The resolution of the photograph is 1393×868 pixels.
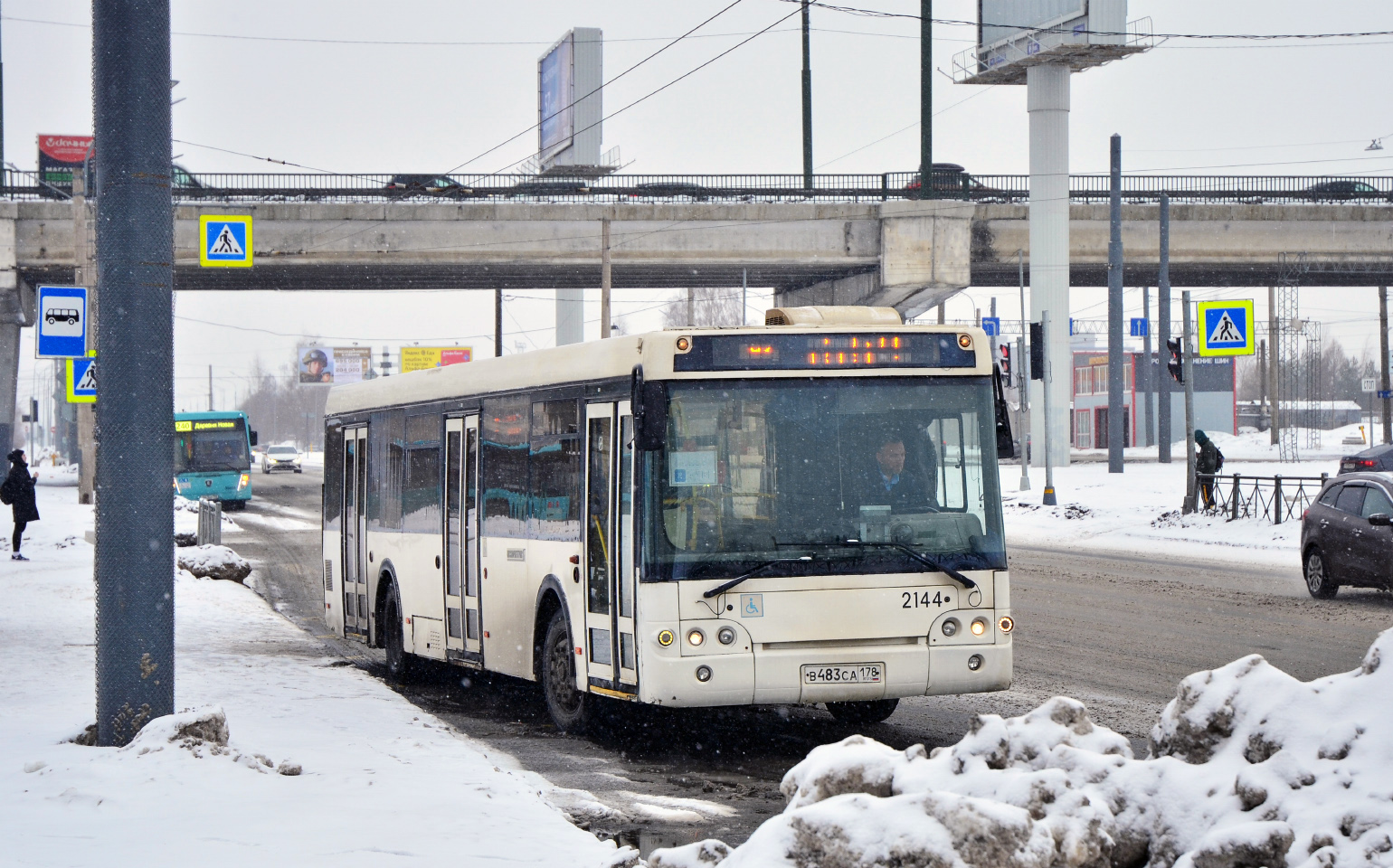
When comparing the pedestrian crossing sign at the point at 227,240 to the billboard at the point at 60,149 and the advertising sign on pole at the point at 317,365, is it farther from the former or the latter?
the advertising sign on pole at the point at 317,365

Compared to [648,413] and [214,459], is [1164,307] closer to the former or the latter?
[214,459]

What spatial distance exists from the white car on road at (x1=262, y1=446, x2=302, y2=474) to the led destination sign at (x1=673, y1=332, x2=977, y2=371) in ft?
255

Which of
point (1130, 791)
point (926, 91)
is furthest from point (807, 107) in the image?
point (1130, 791)

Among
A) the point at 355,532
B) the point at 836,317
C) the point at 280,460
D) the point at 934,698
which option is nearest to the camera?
the point at 836,317

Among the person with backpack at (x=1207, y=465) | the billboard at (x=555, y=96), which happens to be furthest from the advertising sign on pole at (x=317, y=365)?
the person with backpack at (x=1207, y=465)

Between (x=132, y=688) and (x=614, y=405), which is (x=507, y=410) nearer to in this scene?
(x=614, y=405)

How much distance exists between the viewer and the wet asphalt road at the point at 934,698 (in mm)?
8008

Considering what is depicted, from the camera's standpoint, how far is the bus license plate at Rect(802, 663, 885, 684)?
892cm

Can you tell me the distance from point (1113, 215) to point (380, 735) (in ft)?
123

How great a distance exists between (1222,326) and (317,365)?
4193 inches

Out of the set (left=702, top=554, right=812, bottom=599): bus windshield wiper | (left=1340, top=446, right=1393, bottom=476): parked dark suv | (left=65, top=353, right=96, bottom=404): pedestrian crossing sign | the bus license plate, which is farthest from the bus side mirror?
(left=1340, top=446, right=1393, bottom=476): parked dark suv

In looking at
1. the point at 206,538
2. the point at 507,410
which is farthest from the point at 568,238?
the point at 507,410

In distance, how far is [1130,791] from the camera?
17.0 ft

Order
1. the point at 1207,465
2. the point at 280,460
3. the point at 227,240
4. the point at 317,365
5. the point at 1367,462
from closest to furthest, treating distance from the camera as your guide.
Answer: the point at 227,240
the point at 1207,465
the point at 1367,462
the point at 280,460
the point at 317,365
